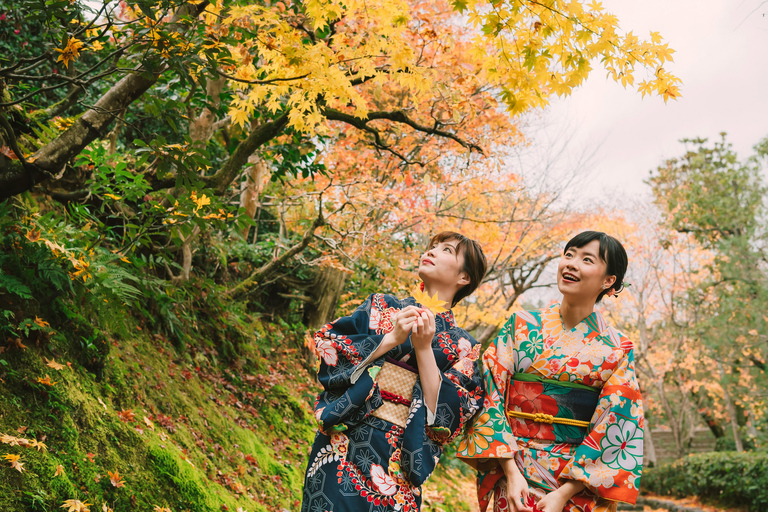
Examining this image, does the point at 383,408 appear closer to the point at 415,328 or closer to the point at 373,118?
the point at 415,328

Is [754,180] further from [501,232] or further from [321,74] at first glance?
[321,74]

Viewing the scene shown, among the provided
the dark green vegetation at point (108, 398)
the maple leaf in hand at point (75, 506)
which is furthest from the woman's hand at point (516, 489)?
the dark green vegetation at point (108, 398)

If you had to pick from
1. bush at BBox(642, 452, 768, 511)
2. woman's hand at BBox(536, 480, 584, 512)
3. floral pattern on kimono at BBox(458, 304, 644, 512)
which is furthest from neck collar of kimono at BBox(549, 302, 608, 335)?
bush at BBox(642, 452, 768, 511)

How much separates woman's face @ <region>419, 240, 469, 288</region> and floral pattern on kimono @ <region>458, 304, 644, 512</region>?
36 cm

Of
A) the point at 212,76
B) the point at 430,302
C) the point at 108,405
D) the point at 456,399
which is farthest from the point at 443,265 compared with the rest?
the point at 108,405

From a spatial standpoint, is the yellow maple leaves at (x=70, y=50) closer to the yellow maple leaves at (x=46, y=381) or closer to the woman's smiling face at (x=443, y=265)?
the yellow maple leaves at (x=46, y=381)

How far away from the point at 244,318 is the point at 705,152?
14634mm

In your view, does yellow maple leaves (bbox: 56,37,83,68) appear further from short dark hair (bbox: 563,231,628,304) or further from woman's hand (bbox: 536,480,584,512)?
woman's hand (bbox: 536,480,584,512)

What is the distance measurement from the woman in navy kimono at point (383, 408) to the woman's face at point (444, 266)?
27 cm

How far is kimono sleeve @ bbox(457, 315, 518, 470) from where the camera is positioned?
7.72 ft

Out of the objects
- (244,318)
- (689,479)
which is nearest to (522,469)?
(244,318)

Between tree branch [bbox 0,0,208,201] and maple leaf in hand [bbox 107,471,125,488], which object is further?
tree branch [bbox 0,0,208,201]

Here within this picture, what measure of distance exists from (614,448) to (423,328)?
3.15ft

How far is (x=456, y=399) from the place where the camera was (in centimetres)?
244
